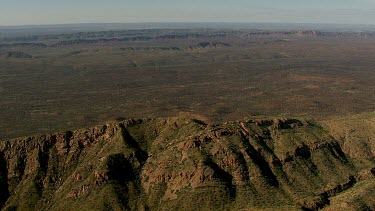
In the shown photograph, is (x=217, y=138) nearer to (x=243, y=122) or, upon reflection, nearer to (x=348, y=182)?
(x=243, y=122)

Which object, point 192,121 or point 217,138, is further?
point 192,121

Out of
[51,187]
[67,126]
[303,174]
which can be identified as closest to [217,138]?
[303,174]

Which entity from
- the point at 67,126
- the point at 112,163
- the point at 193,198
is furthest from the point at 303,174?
the point at 67,126

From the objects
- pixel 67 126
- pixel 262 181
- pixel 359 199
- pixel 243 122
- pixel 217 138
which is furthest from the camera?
pixel 67 126

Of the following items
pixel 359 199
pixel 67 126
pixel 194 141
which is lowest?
pixel 67 126

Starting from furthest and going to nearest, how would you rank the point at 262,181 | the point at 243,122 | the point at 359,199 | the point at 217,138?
the point at 243,122 → the point at 217,138 → the point at 262,181 → the point at 359,199

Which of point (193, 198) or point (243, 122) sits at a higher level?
point (243, 122)

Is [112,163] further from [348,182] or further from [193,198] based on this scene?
[348,182]
